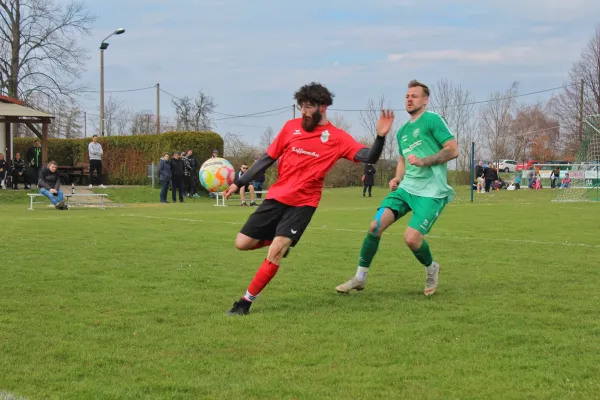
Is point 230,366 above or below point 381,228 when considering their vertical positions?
below

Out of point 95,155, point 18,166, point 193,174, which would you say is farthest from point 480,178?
point 18,166

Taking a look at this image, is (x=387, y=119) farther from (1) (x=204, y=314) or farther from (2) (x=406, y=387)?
(2) (x=406, y=387)

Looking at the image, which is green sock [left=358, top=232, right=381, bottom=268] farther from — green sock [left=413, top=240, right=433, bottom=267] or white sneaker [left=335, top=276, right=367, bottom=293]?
green sock [left=413, top=240, right=433, bottom=267]

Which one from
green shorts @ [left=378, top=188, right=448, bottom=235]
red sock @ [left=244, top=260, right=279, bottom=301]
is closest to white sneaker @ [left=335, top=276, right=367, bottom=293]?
green shorts @ [left=378, top=188, right=448, bottom=235]

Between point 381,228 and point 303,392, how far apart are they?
139 inches

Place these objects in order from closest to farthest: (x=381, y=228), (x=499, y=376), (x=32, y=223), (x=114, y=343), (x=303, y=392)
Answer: (x=303, y=392)
(x=499, y=376)
(x=114, y=343)
(x=381, y=228)
(x=32, y=223)

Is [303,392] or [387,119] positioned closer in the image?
[303,392]

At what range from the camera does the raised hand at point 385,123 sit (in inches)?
251

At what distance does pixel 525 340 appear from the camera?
5.27 meters

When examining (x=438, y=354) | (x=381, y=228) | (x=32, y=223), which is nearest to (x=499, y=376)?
(x=438, y=354)

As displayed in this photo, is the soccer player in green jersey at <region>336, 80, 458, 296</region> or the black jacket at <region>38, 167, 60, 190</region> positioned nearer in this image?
the soccer player in green jersey at <region>336, 80, 458, 296</region>

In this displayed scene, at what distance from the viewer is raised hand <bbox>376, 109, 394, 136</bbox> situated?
638cm

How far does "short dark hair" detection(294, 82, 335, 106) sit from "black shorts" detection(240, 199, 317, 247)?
0.96 metres

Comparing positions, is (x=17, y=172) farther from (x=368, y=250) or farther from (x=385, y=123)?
(x=385, y=123)
